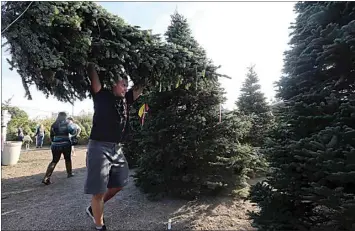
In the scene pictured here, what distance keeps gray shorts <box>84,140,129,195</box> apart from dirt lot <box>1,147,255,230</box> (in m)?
0.92

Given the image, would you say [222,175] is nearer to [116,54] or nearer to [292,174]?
[292,174]

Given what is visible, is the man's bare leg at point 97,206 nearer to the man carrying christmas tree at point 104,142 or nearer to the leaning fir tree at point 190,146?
the man carrying christmas tree at point 104,142

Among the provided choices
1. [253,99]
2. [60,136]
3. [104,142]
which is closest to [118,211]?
[104,142]

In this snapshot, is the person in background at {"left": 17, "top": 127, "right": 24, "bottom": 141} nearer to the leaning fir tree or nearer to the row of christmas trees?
the leaning fir tree

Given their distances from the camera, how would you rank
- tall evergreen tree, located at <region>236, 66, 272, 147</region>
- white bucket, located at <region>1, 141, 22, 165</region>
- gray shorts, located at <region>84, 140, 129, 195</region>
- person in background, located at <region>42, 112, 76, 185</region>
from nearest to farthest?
gray shorts, located at <region>84, 140, 129, 195</region> < person in background, located at <region>42, 112, 76, 185</region> < white bucket, located at <region>1, 141, 22, 165</region> < tall evergreen tree, located at <region>236, 66, 272, 147</region>

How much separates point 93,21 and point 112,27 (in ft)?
0.72

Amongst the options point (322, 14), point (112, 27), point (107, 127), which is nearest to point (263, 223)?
point (107, 127)

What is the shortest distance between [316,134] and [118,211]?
2.96 m

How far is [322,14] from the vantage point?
2.65 m

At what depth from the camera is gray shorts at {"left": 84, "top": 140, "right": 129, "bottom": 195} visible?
2611 mm

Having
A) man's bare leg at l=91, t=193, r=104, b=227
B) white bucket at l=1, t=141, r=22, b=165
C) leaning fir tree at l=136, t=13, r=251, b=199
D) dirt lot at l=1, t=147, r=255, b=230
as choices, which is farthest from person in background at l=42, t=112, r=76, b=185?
man's bare leg at l=91, t=193, r=104, b=227

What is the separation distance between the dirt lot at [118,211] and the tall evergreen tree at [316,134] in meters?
0.96

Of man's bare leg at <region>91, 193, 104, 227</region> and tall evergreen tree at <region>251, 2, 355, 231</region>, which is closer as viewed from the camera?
tall evergreen tree at <region>251, 2, 355, 231</region>

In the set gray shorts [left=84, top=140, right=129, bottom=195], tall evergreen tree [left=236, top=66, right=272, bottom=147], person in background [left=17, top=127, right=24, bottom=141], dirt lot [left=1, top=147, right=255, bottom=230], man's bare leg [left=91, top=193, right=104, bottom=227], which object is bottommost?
dirt lot [left=1, top=147, right=255, bottom=230]
